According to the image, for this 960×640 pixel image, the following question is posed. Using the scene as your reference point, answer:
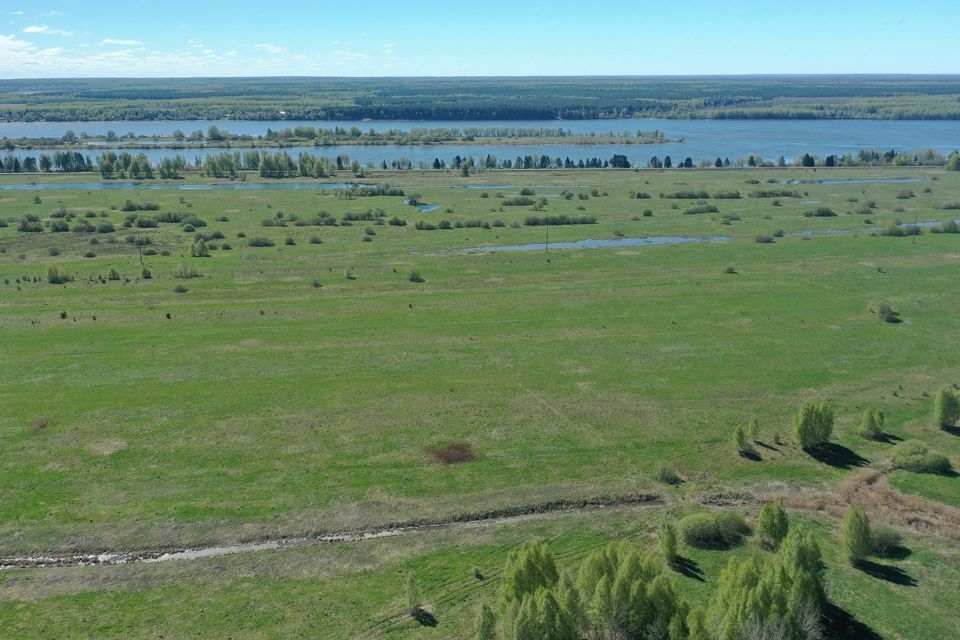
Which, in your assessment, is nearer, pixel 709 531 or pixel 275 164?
pixel 709 531

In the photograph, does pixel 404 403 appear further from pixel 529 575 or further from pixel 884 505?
pixel 884 505

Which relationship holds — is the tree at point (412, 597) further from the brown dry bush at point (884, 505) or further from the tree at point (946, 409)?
the tree at point (946, 409)

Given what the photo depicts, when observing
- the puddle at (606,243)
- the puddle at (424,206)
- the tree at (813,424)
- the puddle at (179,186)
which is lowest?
the tree at (813,424)

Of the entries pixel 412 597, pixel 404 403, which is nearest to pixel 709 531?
pixel 412 597

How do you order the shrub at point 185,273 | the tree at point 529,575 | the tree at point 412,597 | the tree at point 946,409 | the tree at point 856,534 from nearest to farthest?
the tree at point 529,575 → the tree at point 412,597 → the tree at point 856,534 → the tree at point 946,409 → the shrub at point 185,273

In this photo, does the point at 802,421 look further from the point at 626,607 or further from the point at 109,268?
the point at 109,268

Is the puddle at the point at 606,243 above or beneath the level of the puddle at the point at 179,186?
beneath

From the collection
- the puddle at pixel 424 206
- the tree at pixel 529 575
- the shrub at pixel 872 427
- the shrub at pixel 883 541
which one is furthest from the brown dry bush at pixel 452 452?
the puddle at pixel 424 206
